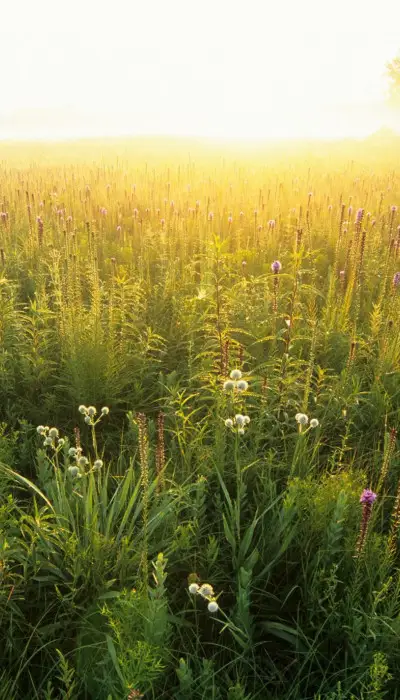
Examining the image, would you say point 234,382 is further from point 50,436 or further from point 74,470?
point 50,436

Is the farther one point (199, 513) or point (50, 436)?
point (50, 436)

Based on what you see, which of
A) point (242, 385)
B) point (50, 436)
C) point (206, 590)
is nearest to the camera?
point (206, 590)

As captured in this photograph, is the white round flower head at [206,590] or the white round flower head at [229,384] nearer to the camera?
the white round flower head at [206,590]

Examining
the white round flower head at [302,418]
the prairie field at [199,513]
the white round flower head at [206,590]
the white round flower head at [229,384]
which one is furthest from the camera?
the white round flower head at [302,418]

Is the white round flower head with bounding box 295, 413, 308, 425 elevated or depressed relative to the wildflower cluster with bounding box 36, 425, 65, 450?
elevated

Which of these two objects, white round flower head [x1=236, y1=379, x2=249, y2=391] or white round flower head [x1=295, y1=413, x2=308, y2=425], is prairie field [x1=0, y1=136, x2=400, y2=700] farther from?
white round flower head [x1=295, y1=413, x2=308, y2=425]

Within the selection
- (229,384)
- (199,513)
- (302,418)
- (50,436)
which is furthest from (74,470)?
(302,418)

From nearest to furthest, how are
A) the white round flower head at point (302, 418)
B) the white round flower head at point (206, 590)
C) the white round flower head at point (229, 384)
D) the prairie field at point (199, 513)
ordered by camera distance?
the white round flower head at point (206, 590) < the prairie field at point (199, 513) < the white round flower head at point (229, 384) < the white round flower head at point (302, 418)

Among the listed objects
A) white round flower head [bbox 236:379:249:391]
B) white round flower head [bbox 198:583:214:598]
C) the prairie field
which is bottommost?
the prairie field

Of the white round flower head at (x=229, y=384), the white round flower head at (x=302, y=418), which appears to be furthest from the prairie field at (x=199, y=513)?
the white round flower head at (x=302, y=418)

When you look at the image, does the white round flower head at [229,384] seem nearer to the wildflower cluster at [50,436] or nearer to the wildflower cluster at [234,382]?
the wildflower cluster at [234,382]

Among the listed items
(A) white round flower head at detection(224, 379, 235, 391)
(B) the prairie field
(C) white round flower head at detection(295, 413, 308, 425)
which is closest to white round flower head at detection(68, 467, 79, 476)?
(B) the prairie field

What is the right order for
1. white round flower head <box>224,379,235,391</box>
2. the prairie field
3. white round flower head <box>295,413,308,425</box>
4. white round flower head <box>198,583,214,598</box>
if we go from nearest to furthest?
white round flower head <box>198,583,214,598</box>, the prairie field, white round flower head <box>224,379,235,391</box>, white round flower head <box>295,413,308,425</box>

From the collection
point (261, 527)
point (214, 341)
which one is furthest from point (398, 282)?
point (261, 527)
